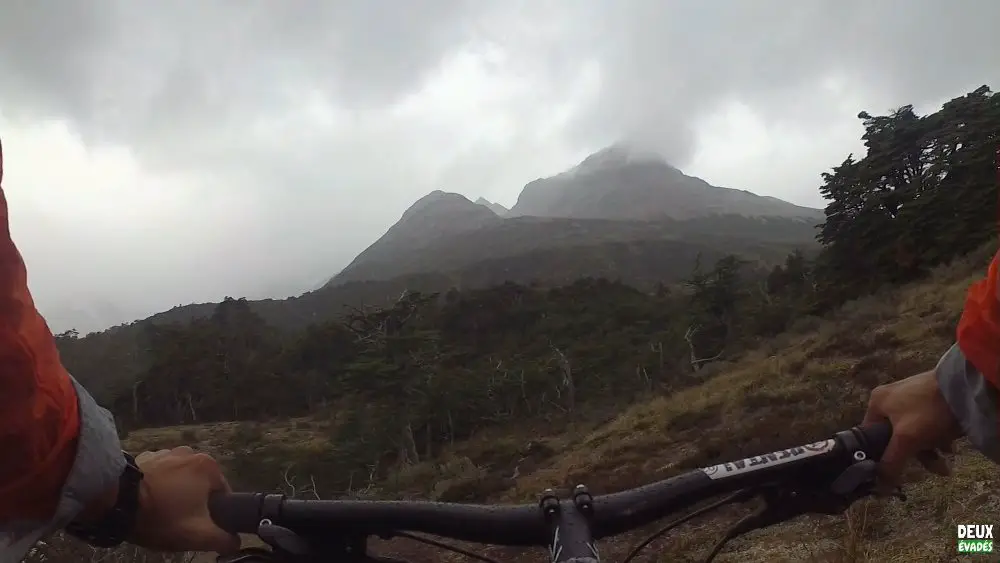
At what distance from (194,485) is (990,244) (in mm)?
19369

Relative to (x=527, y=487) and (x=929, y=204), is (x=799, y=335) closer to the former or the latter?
(x=929, y=204)

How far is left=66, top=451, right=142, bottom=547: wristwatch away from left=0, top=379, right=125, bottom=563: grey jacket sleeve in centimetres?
2

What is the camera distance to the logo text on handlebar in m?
1.04

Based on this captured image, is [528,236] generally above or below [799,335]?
above

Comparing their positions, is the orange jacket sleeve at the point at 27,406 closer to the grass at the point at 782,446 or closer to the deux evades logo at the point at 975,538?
the grass at the point at 782,446

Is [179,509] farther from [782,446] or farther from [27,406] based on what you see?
[782,446]

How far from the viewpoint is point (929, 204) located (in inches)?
704

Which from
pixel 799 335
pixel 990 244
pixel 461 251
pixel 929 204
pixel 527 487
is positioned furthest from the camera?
pixel 461 251

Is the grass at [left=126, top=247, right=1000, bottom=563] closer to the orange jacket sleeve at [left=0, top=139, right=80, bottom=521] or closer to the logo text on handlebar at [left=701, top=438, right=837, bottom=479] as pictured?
the logo text on handlebar at [left=701, top=438, right=837, bottom=479]

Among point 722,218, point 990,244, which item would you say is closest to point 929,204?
point 990,244

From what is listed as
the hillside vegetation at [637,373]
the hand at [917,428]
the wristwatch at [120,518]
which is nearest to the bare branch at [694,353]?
the hillside vegetation at [637,373]

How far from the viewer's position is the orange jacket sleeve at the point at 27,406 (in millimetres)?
696

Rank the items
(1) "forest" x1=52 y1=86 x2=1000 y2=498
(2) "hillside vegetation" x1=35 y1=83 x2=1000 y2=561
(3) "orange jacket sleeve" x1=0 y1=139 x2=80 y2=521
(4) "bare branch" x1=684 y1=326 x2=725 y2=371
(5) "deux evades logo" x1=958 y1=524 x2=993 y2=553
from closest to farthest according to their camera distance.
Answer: (3) "orange jacket sleeve" x1=0 y1=139 x2=80 y2=521
(5) "deux evades logo" x1=958 y1=524 x2=993 y2=553
(2) "hillside vegetation" x1=35 y1=83 x2=1000 y2=561
(1) "forest" x1=52 y1=86 x2=1000 y2=498
(4) "bare branch" x1=684 y1=326 x2=725 y2=371

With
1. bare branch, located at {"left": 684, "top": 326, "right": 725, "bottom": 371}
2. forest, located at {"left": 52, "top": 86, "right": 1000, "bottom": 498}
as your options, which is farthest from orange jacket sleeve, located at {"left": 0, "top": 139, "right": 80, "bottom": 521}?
bare branch, located at {"left": 684, "top": 326, "right": 725, "bottom": 371}
